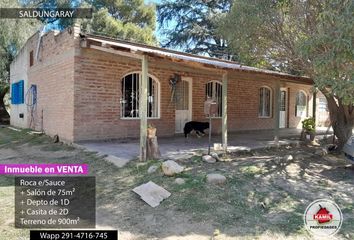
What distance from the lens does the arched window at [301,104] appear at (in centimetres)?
1898

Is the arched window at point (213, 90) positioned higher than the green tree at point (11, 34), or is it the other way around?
the green tree at point (11, 34)

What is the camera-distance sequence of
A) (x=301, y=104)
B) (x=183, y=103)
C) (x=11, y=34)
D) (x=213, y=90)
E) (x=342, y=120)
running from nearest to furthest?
(x=342, y=120)
(x=183, y=103)
(x=213, y=90)
(x=11, y=34)
(x=301, y=104)

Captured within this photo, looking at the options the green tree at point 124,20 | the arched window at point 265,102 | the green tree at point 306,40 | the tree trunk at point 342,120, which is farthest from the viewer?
the green tree at point 124,20

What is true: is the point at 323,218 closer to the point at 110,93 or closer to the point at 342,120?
the point at 342,120

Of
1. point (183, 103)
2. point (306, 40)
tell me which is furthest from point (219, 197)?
point (183, 103)

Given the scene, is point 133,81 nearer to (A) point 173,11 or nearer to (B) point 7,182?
(B) point 7,182

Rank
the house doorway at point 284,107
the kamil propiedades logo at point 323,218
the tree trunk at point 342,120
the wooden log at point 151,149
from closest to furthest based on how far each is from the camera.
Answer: the kamil propiedades logo at point 323,218
the wooden log at point 151,149
the tree trunk at point 342,120
the house doorway at point 284,107

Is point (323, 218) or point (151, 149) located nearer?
point (323, 218)

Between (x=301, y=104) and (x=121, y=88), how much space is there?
1252cm

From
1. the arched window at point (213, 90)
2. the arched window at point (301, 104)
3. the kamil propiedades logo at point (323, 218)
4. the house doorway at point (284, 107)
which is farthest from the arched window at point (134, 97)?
the arched window at point (301, 104)

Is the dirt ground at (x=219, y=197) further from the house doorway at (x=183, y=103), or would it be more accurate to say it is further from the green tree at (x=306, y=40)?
the house doorway at (x=183, y=103)

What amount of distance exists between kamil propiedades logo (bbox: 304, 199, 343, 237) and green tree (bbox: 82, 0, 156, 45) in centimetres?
2052

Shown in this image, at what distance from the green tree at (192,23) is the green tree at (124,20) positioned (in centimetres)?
217

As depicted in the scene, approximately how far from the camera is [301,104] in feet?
63.9
